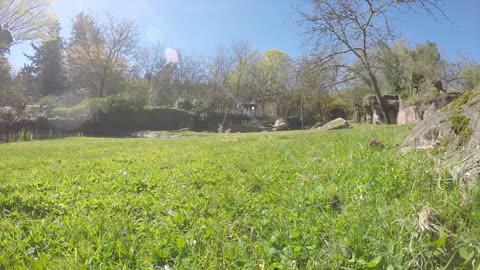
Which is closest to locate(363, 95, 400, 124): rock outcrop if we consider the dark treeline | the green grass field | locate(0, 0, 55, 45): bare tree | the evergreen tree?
the dark treeline

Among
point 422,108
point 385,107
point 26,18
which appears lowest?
point 422,108

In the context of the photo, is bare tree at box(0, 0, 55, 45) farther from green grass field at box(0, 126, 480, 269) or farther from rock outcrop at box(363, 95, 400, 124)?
rock outcrop at box(363, 95, 400, 124)

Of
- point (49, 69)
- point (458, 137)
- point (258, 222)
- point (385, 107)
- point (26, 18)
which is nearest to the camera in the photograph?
point (258, 222)

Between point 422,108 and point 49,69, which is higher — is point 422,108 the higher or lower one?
the lower one

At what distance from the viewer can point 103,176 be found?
12.3 ft

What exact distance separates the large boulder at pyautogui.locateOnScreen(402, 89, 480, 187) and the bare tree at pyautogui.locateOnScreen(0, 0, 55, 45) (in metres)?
22.1

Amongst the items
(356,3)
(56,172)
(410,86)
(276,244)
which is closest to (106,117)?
(356,3)

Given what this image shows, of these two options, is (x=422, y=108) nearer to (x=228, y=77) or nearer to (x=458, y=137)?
(x=458, y=137)

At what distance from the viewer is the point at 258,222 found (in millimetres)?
1970

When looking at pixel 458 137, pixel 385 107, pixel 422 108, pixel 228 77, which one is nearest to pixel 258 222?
pixel 458 137

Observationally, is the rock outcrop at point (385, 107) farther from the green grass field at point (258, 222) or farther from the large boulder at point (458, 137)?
the green grass field at point (258, 222)

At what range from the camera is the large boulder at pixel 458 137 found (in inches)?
77.4

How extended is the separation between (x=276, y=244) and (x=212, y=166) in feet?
8.58

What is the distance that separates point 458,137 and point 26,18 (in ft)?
78.3
